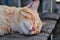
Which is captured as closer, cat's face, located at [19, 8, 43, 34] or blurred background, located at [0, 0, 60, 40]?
cat's face, located at [19, 8, 43, 34]

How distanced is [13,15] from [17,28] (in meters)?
0.14

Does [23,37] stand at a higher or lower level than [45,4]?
lower

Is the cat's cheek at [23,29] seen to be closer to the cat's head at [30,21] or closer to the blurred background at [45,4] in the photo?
the cat's head at [30,21]

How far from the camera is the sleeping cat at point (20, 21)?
198 centimetres

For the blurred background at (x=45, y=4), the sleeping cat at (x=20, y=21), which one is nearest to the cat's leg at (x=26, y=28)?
the sleeping cat at (x=20, y=21)

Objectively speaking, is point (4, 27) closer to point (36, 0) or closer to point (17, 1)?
Answer: point (36, 0)

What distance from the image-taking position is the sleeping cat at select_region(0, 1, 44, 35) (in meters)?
1.98

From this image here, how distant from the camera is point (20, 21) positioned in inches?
79.7

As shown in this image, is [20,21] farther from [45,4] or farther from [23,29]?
[45,4]

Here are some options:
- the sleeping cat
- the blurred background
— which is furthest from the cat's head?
the blurred background

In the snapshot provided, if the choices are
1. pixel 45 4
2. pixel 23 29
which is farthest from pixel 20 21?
pixel 45 4

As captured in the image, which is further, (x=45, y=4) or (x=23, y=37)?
(x=45, y=4)

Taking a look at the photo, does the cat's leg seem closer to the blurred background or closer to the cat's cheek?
the cat's cheek

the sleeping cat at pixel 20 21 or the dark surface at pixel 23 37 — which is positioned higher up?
the sleeping cat at pixel 20 21
